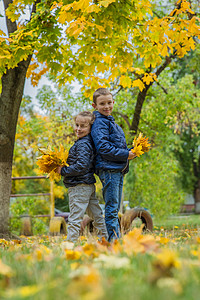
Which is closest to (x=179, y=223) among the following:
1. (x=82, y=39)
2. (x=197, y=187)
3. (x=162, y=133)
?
(x=162, y=133)

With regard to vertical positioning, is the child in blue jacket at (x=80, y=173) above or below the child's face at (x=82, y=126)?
below

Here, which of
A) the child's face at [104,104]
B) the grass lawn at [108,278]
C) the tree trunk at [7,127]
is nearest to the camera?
the grass lawn at [108,278]

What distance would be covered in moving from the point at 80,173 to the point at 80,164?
100 millimetres

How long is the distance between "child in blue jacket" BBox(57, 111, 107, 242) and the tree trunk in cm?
180

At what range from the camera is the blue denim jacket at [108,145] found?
3305mm

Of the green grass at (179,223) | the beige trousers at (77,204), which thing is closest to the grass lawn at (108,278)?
the beige trousers at (77,204)

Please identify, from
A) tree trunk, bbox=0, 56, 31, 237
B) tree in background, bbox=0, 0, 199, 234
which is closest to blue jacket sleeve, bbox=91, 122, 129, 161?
tree in background, bbox=0, 0, 199, 234

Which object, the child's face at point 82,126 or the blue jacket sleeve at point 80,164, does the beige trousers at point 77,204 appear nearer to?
the blue jacket sleeve at point 80,164

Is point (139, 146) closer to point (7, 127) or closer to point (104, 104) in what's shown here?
point (104, 104)

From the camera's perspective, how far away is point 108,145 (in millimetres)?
3316

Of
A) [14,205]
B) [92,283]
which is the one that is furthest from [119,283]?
[14,205]

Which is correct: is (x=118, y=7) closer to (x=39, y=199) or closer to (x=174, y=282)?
(x=174, y=282)

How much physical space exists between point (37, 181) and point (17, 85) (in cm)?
629

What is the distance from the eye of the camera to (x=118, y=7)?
390 cm
